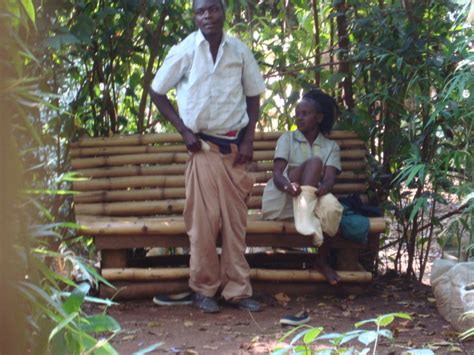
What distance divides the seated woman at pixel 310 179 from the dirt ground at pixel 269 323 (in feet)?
0.99

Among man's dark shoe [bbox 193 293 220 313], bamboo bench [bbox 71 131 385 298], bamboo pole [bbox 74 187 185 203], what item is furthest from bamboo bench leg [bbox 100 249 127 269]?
man's dark shoe [bbox 193 293 220 313]

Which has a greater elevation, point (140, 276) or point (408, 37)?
point (408, 37)

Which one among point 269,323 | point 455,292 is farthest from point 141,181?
point 455,292

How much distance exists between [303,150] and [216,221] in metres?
0.81

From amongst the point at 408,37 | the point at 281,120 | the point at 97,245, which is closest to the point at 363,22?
the point at 408,37

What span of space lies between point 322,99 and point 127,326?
6.39 ft

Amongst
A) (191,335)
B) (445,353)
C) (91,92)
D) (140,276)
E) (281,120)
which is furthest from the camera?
(281,120)

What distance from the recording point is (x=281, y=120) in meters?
6.52

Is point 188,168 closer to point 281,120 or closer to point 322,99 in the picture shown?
point 322,99

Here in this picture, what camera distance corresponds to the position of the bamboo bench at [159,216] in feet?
17.3

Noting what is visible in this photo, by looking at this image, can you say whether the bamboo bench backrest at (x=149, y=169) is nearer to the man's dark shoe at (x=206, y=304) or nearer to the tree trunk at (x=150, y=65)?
the tree trunk at (x=150, y=65)

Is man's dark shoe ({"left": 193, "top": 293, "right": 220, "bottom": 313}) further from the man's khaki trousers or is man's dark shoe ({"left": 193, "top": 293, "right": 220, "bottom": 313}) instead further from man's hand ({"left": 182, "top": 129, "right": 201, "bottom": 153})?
man's hand ({"left": 182, "top": 129, "right": 201, "bottom": 153})

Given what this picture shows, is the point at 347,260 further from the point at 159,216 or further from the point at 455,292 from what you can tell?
the point at 159,216

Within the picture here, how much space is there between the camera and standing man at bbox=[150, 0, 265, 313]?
4863mm
